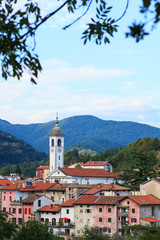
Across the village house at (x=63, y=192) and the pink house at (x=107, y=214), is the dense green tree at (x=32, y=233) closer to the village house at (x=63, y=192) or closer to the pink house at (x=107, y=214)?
the pink house at (x=107, y=214)

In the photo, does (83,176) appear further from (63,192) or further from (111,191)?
(111,191)

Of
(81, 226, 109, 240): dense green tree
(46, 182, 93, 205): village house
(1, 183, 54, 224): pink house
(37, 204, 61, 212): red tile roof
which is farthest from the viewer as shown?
(46, 182, 93, 205): village house

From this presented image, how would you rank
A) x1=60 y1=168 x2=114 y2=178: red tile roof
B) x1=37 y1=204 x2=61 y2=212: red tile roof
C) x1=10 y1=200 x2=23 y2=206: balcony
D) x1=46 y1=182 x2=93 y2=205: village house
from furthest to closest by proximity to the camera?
x1=60 y1=168 x2=114 y2=178: red tile roof < x1=46 y1=182 x2=93 y2=205: village house < x1=10 y1=200 x2=23 y2=206: balcony < x1=37 y1=204 x2=61 y2=212: red tile roof

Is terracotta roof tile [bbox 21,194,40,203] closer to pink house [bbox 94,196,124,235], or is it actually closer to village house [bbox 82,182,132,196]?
village house [bbox 82,182,132,196]

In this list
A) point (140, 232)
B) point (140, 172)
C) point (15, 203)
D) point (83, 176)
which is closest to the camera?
point (140, 232)

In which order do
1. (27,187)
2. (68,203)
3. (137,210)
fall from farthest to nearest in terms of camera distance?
(27,187)
(68,203)
(137,210)

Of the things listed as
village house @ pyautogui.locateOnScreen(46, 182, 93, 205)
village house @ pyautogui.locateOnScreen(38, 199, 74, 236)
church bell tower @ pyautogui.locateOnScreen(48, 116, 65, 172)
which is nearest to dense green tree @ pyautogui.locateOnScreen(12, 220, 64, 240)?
village house @ pyautogui.locateOnScreen(38, 199, 74, 236)

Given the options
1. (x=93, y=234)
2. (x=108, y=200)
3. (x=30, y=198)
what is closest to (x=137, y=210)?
(x=108, y=200)

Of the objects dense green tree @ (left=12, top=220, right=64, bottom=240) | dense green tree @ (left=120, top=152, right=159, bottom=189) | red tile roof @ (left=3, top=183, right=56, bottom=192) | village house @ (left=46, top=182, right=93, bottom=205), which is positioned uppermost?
dense green tree @ (left=120, top=152, right=159, bottom=189)

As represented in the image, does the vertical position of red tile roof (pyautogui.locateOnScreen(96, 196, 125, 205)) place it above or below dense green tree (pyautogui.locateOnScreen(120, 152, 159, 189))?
below

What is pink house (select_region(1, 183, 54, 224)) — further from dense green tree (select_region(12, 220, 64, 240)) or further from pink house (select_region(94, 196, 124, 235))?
dense green tree (select_region(12, 220, 64, 240))

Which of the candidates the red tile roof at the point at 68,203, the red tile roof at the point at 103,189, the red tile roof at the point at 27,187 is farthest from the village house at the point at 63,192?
the red tile roof at the point at 68,203

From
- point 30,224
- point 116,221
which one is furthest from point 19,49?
point 116,221

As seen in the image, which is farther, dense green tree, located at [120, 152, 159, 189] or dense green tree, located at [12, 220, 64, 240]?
dense green tree, located at [120, 152, 159, 189]
